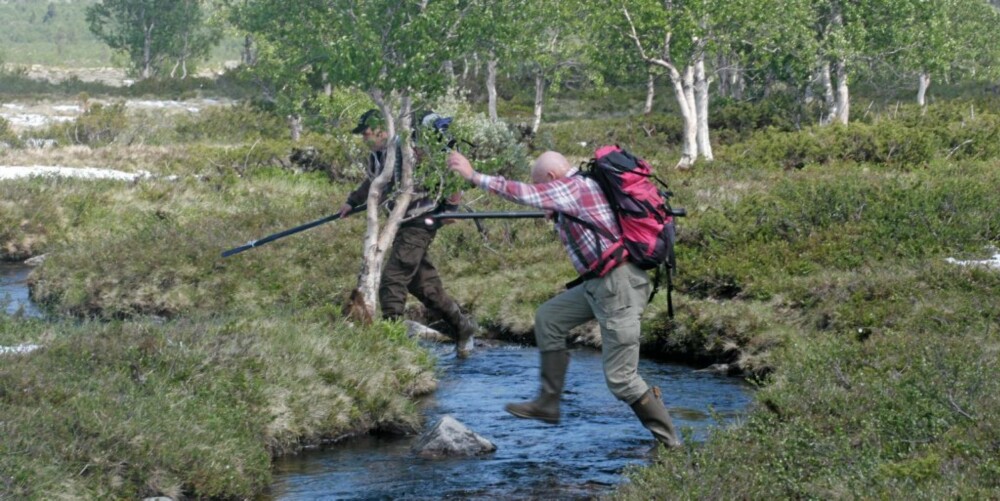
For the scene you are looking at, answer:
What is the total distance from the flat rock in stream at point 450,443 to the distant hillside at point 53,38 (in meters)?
95.6

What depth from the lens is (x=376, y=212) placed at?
12.5 metres

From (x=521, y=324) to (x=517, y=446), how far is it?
217 inches

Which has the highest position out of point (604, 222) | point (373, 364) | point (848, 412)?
point (604, 222)

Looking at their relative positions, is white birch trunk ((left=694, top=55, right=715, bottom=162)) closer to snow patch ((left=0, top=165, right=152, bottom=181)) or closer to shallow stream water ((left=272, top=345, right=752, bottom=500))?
snow patch ((left=0, top=165, right=152, bottom=181))

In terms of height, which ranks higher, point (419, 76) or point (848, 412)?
point (419, 76)

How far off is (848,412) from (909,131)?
739 inches

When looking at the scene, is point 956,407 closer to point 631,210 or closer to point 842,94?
point 631,210

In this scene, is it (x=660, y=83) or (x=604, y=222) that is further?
(x=660, y=83)

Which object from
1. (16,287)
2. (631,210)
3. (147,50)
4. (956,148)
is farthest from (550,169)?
(147,50)

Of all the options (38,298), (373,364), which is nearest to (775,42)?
(38,298)

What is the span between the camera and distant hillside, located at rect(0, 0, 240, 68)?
108500 millimetres

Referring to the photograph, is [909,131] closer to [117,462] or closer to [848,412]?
[848,412]

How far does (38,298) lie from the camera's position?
54.4ft

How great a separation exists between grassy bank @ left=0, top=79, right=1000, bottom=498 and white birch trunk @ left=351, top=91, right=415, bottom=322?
1.94 ft
